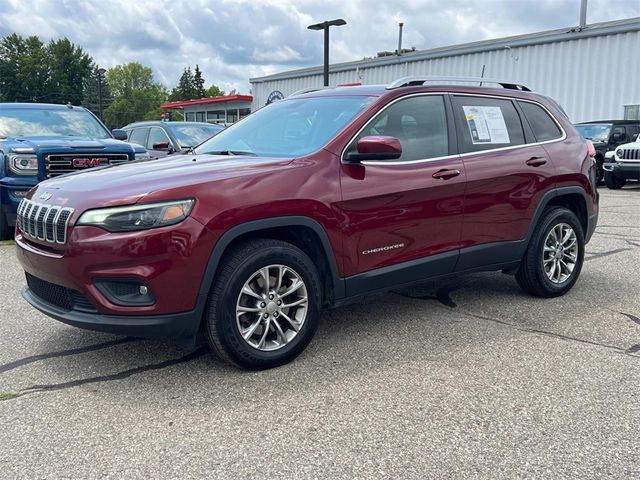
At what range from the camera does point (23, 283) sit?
5.84 m

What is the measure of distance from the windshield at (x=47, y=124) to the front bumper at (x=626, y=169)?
1266 centimetres

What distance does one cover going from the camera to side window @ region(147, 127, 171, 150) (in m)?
11.0

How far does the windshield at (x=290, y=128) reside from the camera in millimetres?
4106

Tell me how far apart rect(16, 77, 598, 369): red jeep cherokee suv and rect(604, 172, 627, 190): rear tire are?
12290 mm

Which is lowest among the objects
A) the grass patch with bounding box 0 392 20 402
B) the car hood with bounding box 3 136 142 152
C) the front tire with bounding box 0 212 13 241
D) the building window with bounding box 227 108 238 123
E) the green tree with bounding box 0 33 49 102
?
the grass patch with bounding box 0 392 20 402

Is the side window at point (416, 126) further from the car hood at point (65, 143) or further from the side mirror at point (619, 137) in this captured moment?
the side mirror at point (619, 137)

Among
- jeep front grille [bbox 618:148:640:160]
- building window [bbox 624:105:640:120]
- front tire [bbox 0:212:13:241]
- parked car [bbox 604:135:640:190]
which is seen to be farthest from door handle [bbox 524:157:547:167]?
building window [bbox 624:105:640:120]

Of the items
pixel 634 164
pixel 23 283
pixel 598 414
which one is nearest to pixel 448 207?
pixel 598 414

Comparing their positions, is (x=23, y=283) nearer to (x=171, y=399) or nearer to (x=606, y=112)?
(x=171, y=399)

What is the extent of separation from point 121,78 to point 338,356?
14259cm

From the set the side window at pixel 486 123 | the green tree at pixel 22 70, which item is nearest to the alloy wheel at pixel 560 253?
the side window at pixel 486 123

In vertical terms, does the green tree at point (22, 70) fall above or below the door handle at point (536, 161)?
above

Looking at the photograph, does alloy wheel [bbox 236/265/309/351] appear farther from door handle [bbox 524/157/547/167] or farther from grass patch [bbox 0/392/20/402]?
door handle [bbox 524/157/547/167]

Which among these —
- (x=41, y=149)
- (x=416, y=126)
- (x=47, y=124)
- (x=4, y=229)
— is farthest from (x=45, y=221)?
(x=47, y=124)
